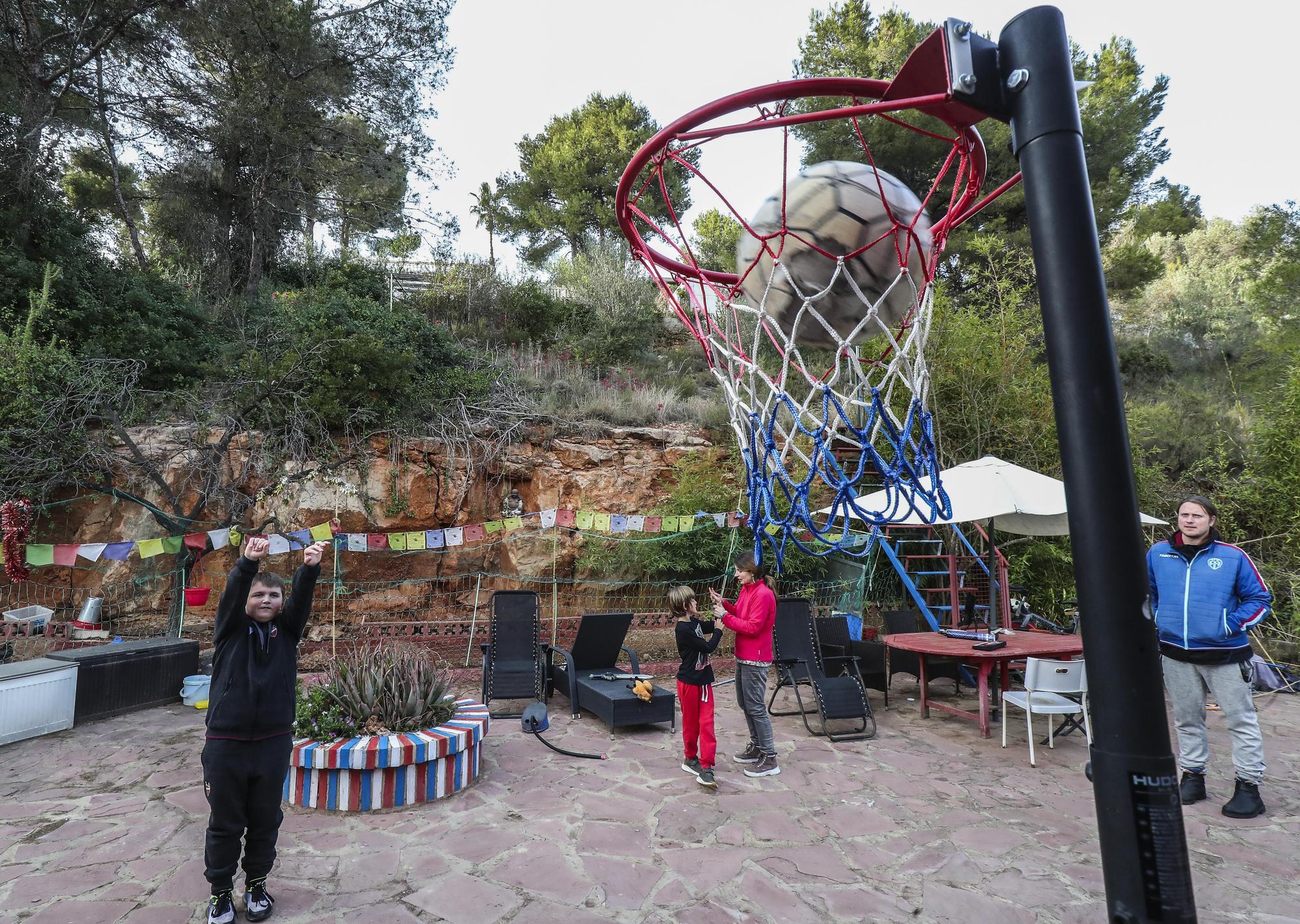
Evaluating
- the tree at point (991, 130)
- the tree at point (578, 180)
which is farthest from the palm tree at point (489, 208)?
the tree at point (991, 130)

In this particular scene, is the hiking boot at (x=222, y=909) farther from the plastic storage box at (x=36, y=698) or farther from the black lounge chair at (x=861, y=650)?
the black lounge chair at (x=861, y=650)

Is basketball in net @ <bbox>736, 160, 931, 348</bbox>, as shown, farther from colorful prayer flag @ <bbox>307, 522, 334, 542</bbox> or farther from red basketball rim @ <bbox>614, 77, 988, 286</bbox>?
colorful prayer flag @ <bbox>307, 522, 334, 542</bbox>

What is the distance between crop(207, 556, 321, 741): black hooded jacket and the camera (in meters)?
2.92

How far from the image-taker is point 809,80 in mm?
2770

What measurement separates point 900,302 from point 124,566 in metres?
10.3

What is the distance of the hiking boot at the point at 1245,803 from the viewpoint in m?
4.14

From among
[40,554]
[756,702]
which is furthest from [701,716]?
[40,554]

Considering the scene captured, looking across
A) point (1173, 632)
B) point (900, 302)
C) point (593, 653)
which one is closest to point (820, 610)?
point (593, 653)

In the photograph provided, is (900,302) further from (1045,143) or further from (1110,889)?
(1110,889)

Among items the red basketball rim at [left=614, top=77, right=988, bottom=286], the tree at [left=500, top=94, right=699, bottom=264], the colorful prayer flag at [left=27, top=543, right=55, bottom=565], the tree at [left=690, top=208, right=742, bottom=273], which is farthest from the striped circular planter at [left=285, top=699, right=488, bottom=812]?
the tree at [left=500, top=94, right=699, bottom=264]

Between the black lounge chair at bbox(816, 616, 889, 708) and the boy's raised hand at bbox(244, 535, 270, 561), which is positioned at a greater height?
the boy's raised hand at bbox(244, 535, 270, 561)

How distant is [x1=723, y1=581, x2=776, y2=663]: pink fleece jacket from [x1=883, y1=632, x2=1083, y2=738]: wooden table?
73.1 inches

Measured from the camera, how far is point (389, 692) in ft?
15.1

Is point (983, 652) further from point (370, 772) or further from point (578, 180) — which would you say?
point (578, 180)
